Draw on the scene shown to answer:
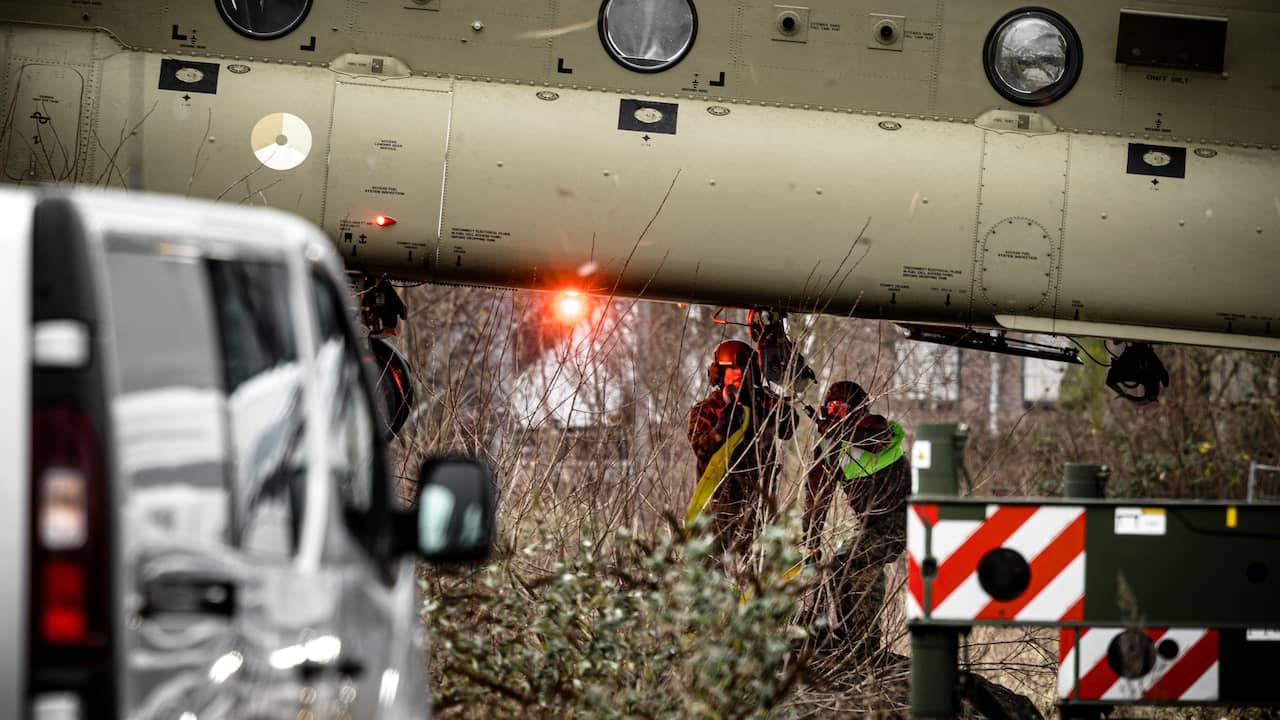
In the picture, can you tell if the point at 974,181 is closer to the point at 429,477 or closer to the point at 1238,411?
A: the point at 429,477

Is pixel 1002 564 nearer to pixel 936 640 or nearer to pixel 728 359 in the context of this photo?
pixel 936 640

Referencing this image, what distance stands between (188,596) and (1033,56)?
7.78 meters

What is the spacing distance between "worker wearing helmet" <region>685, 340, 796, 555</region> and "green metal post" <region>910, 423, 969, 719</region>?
2.28 metres

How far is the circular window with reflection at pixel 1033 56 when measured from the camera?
8.88 metres

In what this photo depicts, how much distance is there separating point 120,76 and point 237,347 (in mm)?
6588

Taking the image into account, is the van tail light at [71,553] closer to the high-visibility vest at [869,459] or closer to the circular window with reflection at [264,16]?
the high-visibility vest at [869,459]

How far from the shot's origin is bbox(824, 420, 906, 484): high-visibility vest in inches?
328

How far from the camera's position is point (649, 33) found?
8.75 meters

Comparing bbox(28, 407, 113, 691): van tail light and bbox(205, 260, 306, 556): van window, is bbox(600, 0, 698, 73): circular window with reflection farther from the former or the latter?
bbox(28, 407, 113, 691): van tail light

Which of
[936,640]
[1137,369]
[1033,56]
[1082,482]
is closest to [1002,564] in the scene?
[936,640]

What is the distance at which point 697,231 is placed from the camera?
8.77 metres

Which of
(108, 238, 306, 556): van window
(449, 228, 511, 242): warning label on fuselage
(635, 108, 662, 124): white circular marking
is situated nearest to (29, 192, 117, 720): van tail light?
(108, 238, 306, 556): van window

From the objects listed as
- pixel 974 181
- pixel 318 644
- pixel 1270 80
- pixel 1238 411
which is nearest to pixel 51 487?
pixel 318 644

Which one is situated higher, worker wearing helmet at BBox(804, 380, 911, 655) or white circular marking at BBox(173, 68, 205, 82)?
white circular marking at BBox(173, 68, 205, 82)
